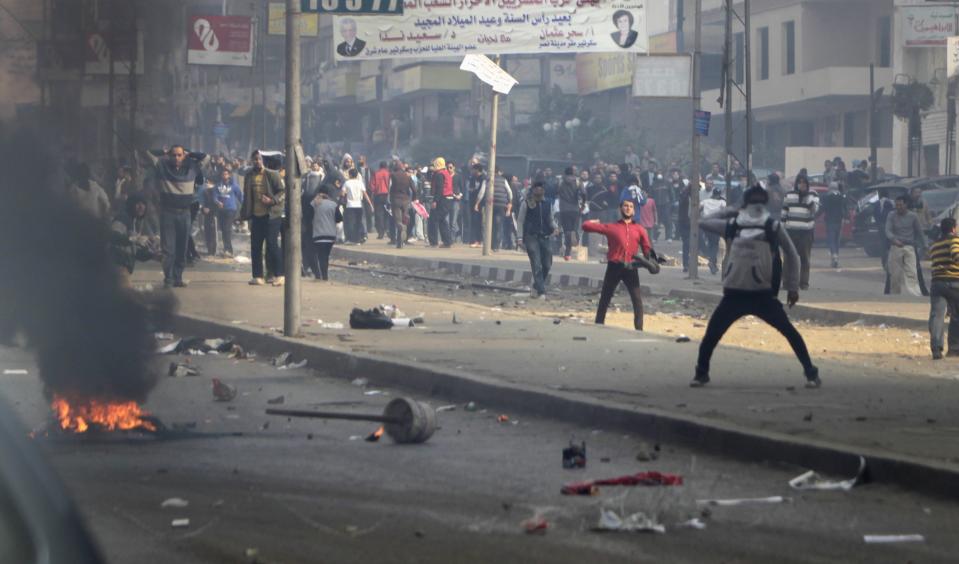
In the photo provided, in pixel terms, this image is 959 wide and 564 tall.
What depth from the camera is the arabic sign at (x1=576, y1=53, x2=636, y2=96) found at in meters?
54.5

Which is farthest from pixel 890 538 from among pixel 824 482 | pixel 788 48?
pixel 788 48

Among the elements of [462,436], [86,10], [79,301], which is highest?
[86,10]

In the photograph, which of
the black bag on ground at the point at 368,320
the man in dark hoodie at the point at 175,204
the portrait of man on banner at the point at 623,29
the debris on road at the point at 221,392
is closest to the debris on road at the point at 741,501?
the debris on road at the point at 221,392

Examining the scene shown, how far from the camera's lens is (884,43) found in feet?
170

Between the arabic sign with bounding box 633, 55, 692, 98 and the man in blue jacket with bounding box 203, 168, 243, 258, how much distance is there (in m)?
7.68

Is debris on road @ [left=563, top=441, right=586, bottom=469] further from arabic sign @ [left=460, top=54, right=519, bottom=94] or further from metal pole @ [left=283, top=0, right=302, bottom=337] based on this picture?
arabic sign @ [left=460, top=54, right=519, bottom=94]

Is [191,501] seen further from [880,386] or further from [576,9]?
[576,9]

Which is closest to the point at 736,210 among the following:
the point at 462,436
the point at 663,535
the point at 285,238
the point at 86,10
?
the point at 462,436

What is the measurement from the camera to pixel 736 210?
1113 centimetres

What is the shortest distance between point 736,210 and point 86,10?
8544 millimetres

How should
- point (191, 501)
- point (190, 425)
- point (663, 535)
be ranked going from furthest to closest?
1. point (190, 425)
2. point (191, 501)
3. point (663, 535)

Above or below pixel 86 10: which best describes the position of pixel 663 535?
below

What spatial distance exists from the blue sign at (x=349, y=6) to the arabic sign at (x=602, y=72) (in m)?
39.4

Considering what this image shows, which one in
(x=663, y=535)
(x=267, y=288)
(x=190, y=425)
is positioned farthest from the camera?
(x=267, y=288)
